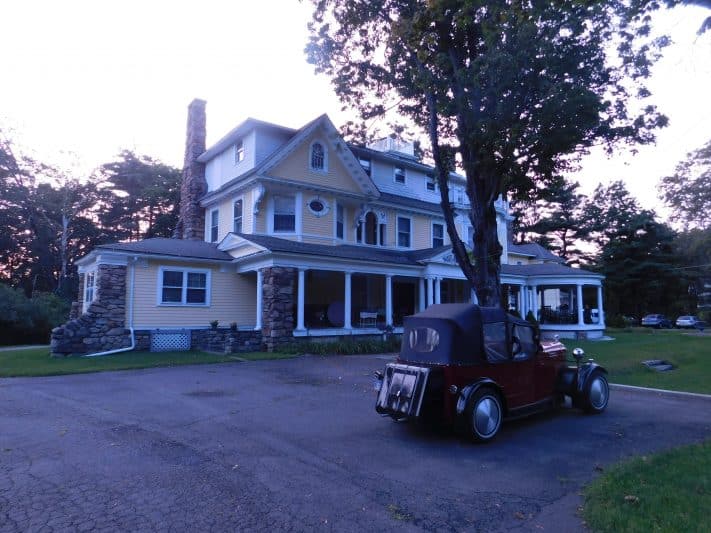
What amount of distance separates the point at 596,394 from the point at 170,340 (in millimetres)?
15501

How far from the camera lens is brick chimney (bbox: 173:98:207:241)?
2559 cm

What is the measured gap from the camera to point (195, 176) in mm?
25984

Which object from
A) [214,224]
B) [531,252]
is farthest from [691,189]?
[214,224]

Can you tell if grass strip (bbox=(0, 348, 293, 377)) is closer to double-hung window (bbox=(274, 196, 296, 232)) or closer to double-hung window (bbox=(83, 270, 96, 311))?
double-hung window (bbox=(83, 270, 96, 311))

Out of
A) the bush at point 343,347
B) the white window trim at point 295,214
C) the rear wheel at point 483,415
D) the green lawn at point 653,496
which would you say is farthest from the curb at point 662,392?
the white window trim at point 295,214

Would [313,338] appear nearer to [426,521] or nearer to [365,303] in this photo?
[365,303]

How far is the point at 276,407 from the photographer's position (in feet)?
28.5

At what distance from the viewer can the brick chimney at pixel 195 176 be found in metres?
25.6

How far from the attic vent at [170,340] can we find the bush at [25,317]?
31.6 ft

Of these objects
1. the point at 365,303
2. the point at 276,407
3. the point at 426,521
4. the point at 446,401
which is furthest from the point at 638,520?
the point at 365,303

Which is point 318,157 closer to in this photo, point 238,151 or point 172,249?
point 238,151

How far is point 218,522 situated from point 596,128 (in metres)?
12.8

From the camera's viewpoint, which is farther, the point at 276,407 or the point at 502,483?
the point at 276,407

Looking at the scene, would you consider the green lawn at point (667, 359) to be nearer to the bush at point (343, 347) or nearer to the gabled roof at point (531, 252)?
the bush at point (343, 347)
